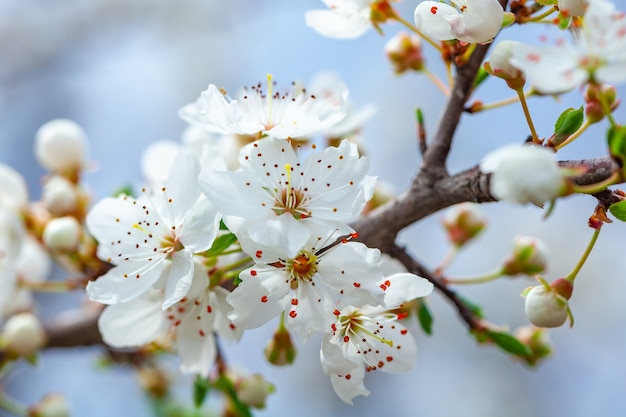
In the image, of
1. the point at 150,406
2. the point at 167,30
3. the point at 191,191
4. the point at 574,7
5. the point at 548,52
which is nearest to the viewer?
the point at 548,52

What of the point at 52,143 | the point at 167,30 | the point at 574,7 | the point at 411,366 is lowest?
the point at 167,30

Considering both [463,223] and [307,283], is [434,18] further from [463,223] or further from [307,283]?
[463,223]

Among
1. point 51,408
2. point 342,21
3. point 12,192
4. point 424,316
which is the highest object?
point 342,21

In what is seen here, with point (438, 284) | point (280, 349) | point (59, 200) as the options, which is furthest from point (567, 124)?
point (59, 200)

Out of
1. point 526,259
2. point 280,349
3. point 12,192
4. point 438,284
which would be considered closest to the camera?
point 280,349

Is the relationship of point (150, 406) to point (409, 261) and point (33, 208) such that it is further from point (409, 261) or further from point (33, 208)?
point (409, 261)

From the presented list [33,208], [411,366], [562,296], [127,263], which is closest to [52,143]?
[33,208]

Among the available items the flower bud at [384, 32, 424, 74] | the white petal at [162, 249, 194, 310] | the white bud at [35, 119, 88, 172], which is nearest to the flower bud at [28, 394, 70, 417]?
the white bud at [35, 119, 88, 172]
